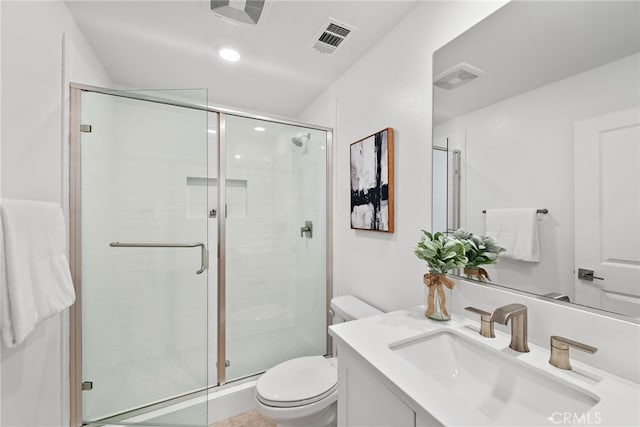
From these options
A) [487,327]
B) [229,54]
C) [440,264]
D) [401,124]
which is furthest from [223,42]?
[487,327]

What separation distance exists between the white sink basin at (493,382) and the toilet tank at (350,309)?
572mm

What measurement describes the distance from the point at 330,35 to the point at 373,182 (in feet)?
2.91

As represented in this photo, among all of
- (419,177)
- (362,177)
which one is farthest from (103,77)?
(419,177)

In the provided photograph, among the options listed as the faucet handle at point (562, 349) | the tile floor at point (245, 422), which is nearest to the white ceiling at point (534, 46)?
the faucet handle at point (562, 349)

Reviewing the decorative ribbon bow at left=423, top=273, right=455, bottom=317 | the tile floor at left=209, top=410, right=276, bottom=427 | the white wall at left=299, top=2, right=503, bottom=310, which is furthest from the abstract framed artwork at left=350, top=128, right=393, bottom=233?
the tile floor at left=209, top=410, right=276, bottom=427

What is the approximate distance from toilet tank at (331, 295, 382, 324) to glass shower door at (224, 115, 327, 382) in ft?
1.31

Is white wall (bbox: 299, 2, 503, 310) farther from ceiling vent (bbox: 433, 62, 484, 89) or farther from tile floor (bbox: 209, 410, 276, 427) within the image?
tile floor (bbox: 209, 410, 276, 427)

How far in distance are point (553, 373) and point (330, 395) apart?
3.25ft

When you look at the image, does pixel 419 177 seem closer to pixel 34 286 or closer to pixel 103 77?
pixel 34 286

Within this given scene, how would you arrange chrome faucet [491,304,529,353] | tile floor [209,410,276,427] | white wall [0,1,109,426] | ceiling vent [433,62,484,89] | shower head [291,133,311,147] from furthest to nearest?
shower head [291,133,311,147] → tile floor [209,410,276,427] → ceiling vent [433,62,484,89] → white wall [0,1,109,426] → chrome faucet [491,304,529,353]

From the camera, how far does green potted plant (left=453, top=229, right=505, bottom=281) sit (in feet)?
3.12

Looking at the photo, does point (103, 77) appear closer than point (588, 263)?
No

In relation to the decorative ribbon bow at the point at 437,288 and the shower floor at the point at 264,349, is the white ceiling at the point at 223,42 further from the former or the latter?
the shower floor at the point at 264,349

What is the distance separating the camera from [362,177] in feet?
5.41
